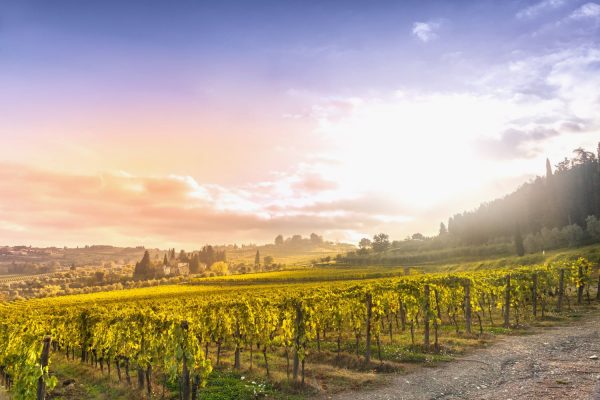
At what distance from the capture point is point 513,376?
49.2 ft

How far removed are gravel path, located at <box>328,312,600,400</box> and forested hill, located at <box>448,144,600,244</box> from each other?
78.9 m

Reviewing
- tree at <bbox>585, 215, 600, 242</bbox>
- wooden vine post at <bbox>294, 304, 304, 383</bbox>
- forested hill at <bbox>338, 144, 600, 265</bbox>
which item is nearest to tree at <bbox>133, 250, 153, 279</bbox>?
forested hill at <bbox>338, 144, 600, 265</bbox>

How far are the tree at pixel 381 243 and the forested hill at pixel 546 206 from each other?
96.7 feet

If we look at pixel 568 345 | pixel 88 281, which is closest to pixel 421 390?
pixel 568 345

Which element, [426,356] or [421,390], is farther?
[426,356]

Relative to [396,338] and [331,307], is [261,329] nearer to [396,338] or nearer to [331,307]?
[331,307]

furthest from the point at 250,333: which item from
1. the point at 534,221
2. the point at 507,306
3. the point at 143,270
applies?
the point at 143,270

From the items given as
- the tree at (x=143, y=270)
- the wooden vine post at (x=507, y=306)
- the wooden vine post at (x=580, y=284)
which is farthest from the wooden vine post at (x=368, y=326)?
the tree at (x=143, y=270)

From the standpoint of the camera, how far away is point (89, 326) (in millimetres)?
26406

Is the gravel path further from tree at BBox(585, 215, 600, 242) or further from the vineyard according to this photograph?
tree at BBox(585, 215, 600, 242)

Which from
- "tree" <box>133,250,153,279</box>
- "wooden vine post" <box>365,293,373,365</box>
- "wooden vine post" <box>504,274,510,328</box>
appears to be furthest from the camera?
"tree" <box>133,250,153,279</box>

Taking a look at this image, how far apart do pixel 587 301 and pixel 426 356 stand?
22.2m

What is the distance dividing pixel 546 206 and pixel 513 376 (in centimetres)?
11206

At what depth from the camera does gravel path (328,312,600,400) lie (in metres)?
13.0
